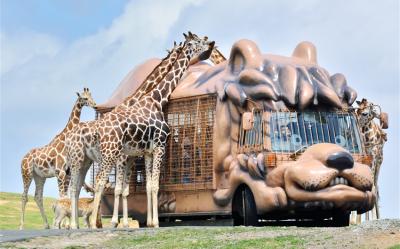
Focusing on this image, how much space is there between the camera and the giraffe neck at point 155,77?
69.6 ft

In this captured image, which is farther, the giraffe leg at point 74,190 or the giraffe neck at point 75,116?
the giraffe neck at point 75,116

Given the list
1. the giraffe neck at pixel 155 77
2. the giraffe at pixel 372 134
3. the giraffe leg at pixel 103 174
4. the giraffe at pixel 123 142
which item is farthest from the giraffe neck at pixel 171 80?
the giraffe at pixel 372 134

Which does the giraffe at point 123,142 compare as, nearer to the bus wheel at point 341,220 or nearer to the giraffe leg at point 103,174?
the giraffe leg at point 103,174

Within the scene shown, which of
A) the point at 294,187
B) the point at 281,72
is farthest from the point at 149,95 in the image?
the point at 294,187

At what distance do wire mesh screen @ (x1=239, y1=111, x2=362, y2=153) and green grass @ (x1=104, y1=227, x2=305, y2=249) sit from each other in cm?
364

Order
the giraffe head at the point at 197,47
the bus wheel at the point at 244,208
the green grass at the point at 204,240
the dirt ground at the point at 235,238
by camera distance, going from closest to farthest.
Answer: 1. the dirt ground at the point at 235,238
2. the green grass at the point at 204,240
3. the bus wheel at the point at 244,208
4. the giraffe head at the point at 197,47

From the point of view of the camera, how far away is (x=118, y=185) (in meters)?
19.7

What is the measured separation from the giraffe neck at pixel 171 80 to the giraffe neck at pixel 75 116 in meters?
3.27

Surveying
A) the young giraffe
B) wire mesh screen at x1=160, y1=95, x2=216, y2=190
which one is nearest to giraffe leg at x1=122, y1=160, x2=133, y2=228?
the young giraffe

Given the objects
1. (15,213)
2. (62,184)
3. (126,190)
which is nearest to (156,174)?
(126,190)

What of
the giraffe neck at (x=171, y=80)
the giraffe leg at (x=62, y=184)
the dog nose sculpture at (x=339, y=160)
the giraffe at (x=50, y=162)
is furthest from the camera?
the giraffe at (x=50, y=162)

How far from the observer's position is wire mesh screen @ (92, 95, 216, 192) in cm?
1958

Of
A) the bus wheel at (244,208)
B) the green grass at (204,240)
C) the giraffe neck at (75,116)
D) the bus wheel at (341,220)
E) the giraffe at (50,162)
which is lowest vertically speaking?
the green grass at (204,240)

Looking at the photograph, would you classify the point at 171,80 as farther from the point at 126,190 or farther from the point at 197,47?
the point at 126,190
